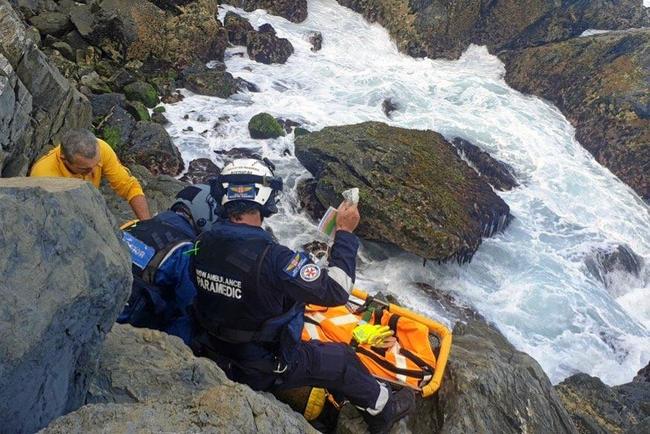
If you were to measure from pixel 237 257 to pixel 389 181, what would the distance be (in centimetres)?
859

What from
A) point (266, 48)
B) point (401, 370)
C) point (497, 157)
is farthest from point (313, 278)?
point (266, 48)

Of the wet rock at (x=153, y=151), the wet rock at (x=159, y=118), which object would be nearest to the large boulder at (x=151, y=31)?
the wet rock at (x=159, y=118)

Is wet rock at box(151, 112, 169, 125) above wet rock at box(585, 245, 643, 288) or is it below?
below

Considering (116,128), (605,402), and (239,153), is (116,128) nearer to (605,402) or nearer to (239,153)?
(239,153)

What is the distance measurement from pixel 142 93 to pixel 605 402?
39.5 ft

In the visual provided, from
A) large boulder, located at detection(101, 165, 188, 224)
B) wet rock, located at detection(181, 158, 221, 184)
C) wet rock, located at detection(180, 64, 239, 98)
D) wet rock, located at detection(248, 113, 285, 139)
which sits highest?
large boulder, located at detection(101, 165, 188, 224)

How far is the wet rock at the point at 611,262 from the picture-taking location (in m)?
13.0

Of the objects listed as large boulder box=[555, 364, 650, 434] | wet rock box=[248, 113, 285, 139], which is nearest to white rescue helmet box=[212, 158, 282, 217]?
large boulder box=[555, 364, 650, 434]

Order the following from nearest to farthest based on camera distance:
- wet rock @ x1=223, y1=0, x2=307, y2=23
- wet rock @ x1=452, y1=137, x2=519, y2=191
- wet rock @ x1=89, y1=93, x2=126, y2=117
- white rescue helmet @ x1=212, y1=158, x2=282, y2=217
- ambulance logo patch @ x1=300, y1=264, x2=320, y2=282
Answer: ambulance logo patch @ x1=300, y1=264, x2=320, y2=282 < white rescue helmet @ x1=212, y1=158, x2=282, y2=217 < wet rock @ x1=89, y1=93, x2=126, y2=117 < wet rock @ x1=452, y1=137, x2=519, y2=191 < wet rock @ x1=223, y1=0, x2=307, y2=23

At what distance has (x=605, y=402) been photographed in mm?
8102

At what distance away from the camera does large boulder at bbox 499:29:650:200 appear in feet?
58.8

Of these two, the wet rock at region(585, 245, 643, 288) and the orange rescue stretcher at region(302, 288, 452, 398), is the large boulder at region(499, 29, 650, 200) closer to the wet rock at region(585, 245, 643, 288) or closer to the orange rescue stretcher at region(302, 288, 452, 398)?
the wet rock at region(585, 245, 643, 288)

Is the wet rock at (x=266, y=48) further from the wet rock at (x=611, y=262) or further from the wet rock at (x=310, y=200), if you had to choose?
the wet rock at (x=611, y=262)

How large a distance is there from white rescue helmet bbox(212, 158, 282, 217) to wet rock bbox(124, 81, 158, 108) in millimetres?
11285
